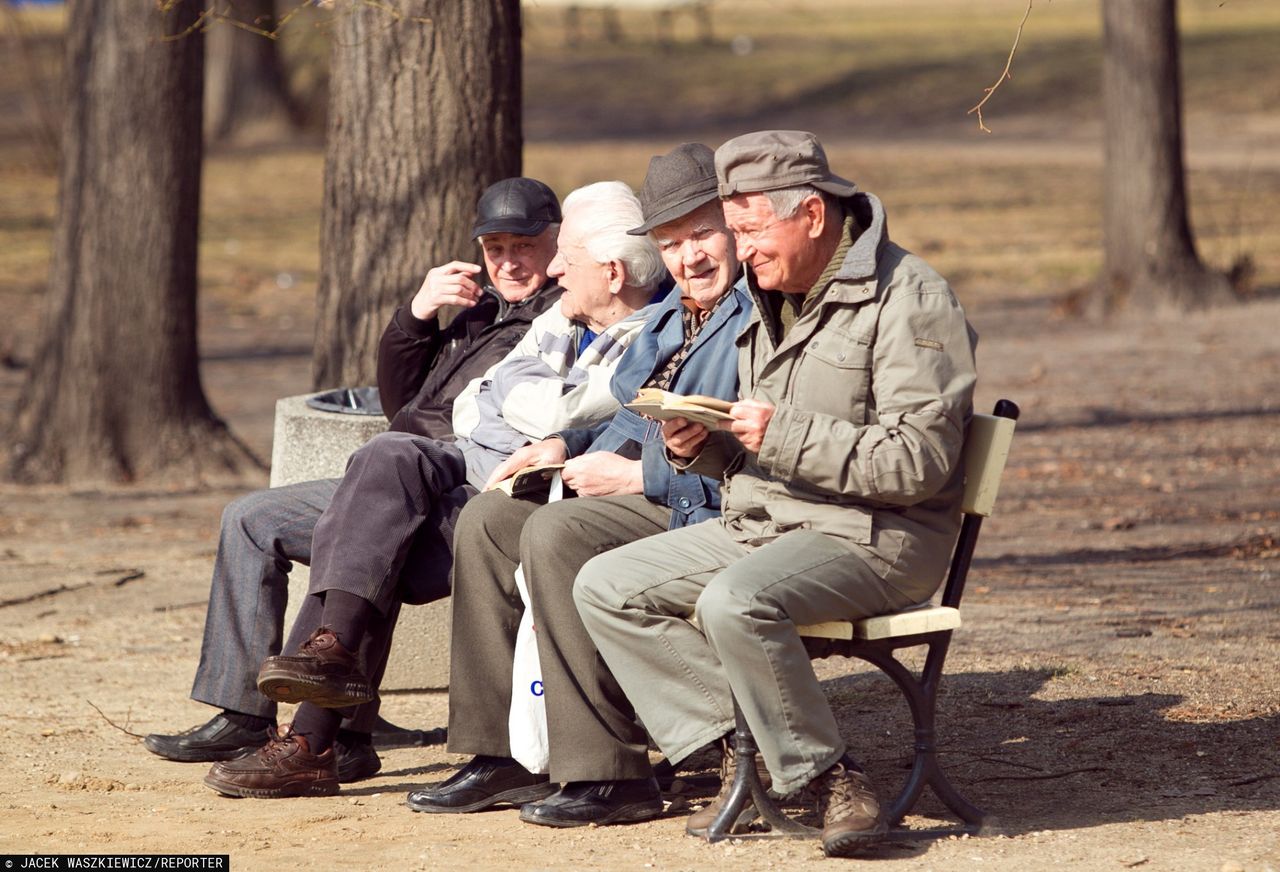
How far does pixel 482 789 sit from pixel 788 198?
1.63 metres

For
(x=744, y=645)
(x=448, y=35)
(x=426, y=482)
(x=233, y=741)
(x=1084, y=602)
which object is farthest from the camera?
(x=1084, y=602)

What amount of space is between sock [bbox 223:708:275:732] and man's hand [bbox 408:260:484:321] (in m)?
1.19

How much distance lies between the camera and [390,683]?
5688 millimetres

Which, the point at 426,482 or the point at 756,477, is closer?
the point at 756,477

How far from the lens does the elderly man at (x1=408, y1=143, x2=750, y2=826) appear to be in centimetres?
429

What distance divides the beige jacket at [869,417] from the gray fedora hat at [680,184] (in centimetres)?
35

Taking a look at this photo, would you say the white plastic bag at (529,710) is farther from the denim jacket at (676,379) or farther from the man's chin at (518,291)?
the man's chin at (518,291)

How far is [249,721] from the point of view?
16.1 ft

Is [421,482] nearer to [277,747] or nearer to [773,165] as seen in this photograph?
[277,747]

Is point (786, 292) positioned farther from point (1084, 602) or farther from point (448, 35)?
point (1084, 602)

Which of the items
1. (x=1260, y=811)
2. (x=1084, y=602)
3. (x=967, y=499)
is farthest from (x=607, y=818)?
(x=1084, y=602)

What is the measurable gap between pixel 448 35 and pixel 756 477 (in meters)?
2.64

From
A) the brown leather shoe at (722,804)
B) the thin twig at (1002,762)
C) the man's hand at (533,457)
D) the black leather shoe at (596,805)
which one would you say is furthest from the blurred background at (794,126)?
the thin twig at (1002,762)

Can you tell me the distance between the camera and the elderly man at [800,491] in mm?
3857
